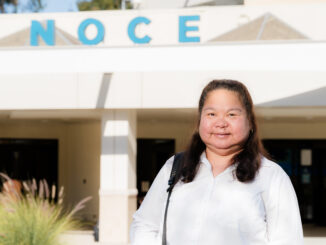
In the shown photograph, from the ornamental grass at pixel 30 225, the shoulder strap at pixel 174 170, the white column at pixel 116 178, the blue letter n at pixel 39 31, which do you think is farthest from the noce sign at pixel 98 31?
the shoulder strap at pixel 174 170

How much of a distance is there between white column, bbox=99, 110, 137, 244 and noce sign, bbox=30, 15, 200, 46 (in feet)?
5.72

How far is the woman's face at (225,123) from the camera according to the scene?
245 cm

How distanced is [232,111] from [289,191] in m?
0.37

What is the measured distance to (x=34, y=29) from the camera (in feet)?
47.1

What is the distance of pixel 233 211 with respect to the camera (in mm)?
2312

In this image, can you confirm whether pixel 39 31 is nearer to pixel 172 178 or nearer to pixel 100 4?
pixel 172 178

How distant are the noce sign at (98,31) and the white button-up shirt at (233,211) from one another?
1146 cm

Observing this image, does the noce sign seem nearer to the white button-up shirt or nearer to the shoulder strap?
the shoulder strap

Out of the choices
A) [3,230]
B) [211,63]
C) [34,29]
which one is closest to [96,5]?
[34,29]

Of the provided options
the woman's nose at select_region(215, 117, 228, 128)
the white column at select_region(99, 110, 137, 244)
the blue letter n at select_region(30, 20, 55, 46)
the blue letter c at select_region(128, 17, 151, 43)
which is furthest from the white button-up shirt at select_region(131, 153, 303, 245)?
the blue letter n at select_region(30, 20, 55, 46)

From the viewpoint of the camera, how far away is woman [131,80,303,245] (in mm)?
2297

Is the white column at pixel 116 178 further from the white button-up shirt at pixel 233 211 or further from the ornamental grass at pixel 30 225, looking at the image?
the white button-up shirt at pixel 233 211

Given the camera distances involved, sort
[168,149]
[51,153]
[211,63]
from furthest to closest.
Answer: [51,153] < [168,149] < [211,63]

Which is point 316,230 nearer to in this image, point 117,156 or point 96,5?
point 117,156
